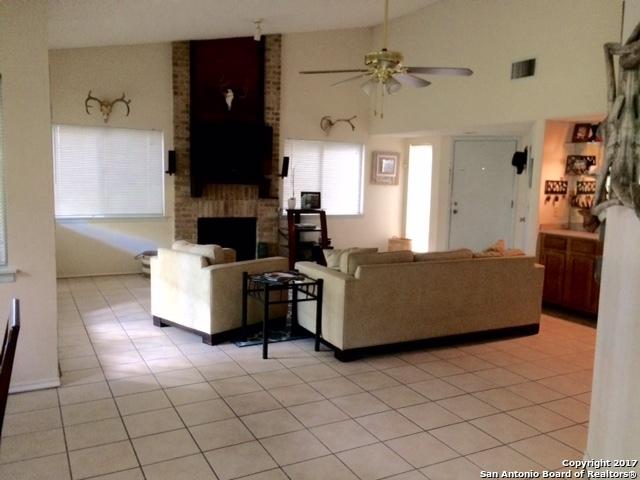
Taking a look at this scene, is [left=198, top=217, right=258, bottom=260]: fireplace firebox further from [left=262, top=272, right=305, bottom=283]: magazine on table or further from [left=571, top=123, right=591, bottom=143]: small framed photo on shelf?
[left=571, top=123, right=591, bottom=143]: small framed photo on shelf

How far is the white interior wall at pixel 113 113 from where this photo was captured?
692 cm

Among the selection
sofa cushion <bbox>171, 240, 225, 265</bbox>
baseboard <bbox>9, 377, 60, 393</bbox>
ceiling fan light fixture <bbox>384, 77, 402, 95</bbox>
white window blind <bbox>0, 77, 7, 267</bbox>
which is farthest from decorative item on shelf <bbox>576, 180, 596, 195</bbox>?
white window blind <bbox>0, 77, 7, 267</bbox>

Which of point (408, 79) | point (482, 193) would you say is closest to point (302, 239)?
point (482, 193)

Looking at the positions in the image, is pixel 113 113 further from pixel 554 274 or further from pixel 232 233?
pixel 554 274

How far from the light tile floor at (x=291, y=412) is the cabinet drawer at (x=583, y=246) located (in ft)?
4.15

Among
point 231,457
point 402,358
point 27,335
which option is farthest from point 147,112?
point 231,457

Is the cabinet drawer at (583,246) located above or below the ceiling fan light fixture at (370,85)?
below

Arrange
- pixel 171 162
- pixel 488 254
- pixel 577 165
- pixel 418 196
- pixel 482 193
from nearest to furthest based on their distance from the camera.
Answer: pixel 488 254 < pixel 577 165 < pixel 171 162 < pixel 482 193 < pixel 418 196

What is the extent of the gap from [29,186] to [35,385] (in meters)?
1.30

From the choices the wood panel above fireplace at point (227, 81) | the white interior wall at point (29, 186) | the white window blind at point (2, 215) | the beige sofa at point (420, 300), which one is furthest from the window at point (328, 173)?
the white window blind at point (2, 215)

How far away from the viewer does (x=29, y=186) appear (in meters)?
3.42

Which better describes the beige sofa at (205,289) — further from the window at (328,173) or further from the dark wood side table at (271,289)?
the window at (328,173)

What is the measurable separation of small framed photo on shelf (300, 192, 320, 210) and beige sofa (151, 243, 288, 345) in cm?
345

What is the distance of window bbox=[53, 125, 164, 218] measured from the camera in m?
7.04
